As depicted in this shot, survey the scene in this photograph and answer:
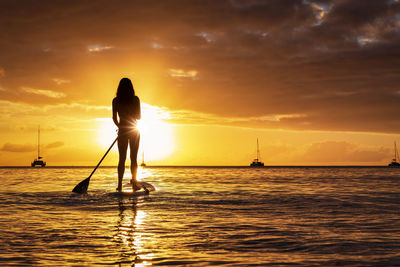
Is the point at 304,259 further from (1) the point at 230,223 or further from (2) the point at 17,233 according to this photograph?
(2) the point at 17,233

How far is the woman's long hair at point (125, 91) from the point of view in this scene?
40.2 ft

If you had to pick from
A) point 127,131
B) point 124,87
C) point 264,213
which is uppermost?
point 124,87

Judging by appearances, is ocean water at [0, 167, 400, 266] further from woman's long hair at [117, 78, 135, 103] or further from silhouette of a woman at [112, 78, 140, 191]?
woman's long hair at [117, 78, 135, 103]

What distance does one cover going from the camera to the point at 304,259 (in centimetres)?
425

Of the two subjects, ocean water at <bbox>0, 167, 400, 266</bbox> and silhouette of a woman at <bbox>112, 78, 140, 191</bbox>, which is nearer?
ocean water at <bbox>0, 167, 400, 266</bbox>

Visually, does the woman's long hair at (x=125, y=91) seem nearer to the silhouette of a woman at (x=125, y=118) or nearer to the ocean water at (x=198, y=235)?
the silhouette of a woman at (x=125, y=118)

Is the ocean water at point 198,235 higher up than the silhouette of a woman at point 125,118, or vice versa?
the silhouette of a woman at point 125,118

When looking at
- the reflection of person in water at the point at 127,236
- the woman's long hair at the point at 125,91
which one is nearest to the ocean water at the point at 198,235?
the reflection of person in water at the point at 127,236

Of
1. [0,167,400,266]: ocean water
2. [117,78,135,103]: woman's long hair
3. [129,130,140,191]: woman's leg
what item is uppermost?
[117,78,135,103]: woman's long hair

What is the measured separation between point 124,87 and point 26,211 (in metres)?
5.25

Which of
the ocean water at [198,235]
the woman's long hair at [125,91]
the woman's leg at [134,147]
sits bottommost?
the ocean water at [198,235]

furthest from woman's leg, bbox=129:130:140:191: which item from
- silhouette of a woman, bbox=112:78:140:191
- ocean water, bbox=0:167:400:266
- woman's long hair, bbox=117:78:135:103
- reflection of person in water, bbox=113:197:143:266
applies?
reflection of person in water, bbox=113:197:143:266

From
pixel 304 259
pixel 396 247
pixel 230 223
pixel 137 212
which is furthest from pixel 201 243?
pixel 137 212

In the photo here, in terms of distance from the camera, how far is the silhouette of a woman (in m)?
12.3
